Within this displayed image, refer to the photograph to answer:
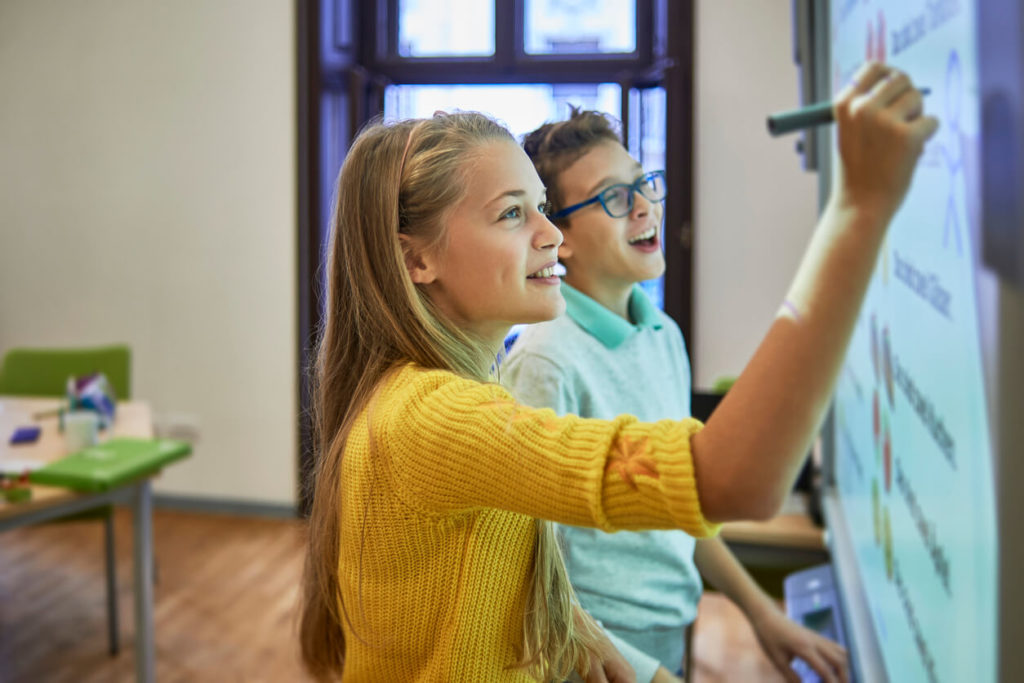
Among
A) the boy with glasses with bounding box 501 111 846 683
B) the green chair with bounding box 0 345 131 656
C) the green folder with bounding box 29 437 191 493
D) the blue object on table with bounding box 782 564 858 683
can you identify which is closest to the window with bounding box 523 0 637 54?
the green chair with bounding box 0 345 131 656

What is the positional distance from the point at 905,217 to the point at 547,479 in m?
0.48

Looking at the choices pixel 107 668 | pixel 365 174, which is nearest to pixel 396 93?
pixel 107 668

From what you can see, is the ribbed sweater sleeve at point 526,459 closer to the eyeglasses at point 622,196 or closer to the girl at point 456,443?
the girl at point 456,443

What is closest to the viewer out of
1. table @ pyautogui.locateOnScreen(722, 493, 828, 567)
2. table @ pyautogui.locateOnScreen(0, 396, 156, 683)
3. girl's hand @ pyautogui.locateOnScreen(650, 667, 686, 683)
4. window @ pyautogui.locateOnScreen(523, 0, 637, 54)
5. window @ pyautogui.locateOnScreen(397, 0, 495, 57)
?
girl's hand @ pyautogui.locateOnScreen(650, 667, 686, 683)

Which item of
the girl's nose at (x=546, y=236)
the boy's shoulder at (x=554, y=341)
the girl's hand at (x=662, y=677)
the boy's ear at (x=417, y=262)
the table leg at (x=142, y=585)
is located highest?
the girl's nose at (x=546, y=236)

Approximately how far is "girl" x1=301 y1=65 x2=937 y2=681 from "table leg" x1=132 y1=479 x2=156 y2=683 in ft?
6.00

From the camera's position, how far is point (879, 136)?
1.75 feet

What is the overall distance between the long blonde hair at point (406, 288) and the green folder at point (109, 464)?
5.50 feet

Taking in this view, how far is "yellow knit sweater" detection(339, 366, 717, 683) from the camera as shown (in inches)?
24.2

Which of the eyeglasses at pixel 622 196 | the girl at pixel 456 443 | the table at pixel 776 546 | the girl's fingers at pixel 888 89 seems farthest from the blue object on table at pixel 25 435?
the girl's fingers at pixel 888 89

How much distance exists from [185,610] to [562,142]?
3.01 metres

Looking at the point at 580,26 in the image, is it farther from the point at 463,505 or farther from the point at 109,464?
the point at 463,505

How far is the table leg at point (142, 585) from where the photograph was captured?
256 centimetres

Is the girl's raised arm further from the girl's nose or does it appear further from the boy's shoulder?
the boy's shoulder
